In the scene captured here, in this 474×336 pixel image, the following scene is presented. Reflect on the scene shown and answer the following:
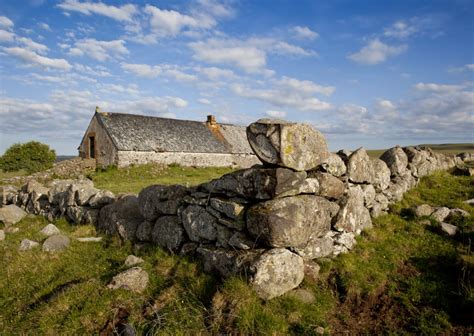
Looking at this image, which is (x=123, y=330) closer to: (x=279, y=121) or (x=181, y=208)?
(x=181, y=208)

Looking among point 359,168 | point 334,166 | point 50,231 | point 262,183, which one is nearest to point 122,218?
point 50,231

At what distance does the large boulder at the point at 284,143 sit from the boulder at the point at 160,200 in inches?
113

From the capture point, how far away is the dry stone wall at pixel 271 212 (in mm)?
6707

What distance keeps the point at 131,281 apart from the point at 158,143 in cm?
2785

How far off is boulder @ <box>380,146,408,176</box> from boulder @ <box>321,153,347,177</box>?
4005mm

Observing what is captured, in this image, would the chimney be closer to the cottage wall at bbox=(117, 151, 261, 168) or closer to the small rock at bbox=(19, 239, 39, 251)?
the cottage wall at bbox=(117, 151, 261, 168)

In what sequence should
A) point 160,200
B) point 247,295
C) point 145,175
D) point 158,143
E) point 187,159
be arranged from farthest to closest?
point 187,159, point 158,143, point 145,175, point 160,200, point 247,295

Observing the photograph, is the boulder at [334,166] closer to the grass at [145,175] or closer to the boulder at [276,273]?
the boulder at [276,273]

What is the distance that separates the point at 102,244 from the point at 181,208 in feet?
9.94

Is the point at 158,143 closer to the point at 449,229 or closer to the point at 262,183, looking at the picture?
Result: the point at 262,183

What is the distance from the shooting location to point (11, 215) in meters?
13.2

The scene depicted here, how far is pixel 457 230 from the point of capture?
8.76 meters

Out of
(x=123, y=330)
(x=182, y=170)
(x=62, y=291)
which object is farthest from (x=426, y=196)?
(x=182, y=170)

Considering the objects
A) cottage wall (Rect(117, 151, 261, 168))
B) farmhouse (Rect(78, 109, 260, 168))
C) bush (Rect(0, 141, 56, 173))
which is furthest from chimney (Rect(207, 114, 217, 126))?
bush (Rect(0, 141, 56, 173))
